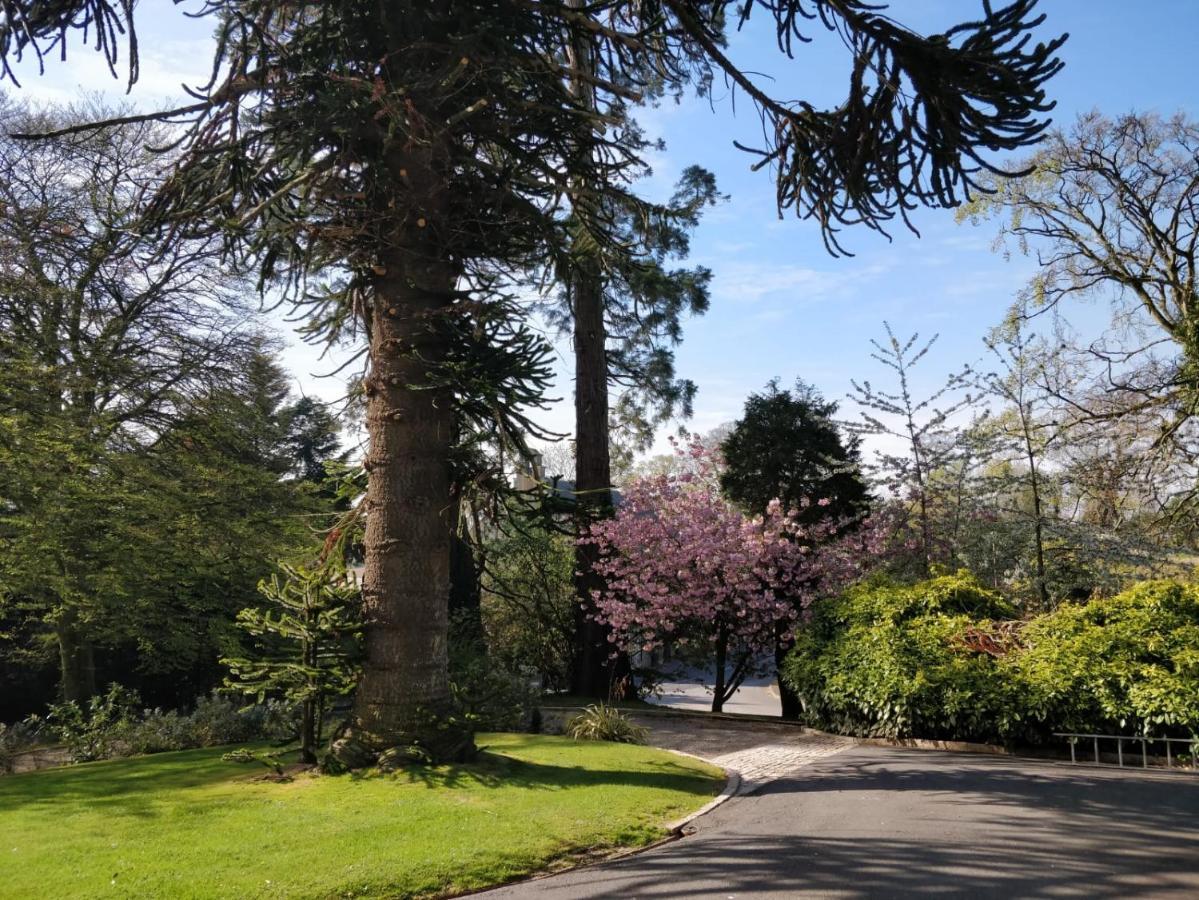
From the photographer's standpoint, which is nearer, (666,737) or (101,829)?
(101,829)

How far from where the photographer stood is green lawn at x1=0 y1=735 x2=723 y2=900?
18.2ft

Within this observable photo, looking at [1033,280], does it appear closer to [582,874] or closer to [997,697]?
[997,697]

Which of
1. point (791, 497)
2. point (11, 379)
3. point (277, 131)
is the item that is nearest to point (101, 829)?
point (277, 131)

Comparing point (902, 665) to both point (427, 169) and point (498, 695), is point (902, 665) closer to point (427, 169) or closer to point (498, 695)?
point (498, 695)

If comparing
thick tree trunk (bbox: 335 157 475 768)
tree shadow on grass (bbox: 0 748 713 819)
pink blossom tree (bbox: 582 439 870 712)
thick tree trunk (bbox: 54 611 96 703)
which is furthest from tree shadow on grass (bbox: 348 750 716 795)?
thick tree trunk (bbox: 54 611 96 703)

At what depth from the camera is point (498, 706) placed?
12.6m

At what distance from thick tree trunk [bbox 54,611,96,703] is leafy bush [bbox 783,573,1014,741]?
12935 millimetres

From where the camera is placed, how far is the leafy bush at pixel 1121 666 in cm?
1000

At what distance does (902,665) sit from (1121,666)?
8.66 ft

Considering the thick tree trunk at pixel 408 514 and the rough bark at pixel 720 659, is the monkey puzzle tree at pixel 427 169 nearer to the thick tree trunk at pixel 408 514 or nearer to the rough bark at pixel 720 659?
the thick tree trunk at pixel 408 514

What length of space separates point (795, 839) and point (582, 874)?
181 centimetres

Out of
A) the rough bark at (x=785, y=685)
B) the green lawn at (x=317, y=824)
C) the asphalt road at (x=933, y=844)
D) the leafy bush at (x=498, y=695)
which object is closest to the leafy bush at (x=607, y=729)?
the leafy bush at (x=498, y=695)

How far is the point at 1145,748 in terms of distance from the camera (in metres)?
10.2

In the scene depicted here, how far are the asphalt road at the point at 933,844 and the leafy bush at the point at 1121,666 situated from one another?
1.13m
